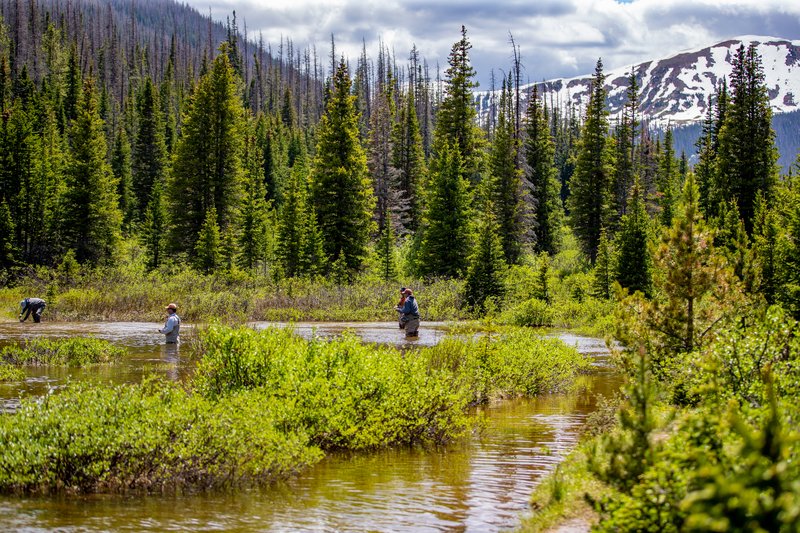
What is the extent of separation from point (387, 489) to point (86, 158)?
50.1 m

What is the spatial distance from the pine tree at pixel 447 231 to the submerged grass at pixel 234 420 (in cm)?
3199

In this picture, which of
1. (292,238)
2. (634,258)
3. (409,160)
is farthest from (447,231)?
(409,160)

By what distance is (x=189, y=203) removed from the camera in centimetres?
5278

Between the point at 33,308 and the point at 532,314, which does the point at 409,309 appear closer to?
the point at 532,314

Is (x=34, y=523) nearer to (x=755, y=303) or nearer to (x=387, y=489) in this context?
(x=387, y=489)

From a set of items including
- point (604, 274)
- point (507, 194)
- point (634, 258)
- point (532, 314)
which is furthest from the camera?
point (507, 194)

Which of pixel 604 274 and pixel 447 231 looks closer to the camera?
pixel 604 274

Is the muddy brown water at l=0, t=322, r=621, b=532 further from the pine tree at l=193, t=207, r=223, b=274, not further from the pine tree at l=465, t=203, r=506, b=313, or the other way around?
the pine tree at l=193, t=207, r=223, b=274

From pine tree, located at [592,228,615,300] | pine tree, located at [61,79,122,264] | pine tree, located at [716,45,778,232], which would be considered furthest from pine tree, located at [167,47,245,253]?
pine tree, located at [716,45,778,232]

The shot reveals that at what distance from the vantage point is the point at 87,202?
53.5 m

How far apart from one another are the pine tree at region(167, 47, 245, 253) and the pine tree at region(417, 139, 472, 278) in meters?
14.5

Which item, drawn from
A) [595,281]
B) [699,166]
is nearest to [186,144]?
[595,281]

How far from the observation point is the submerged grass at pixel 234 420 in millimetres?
9109

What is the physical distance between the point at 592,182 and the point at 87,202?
1482 inches
